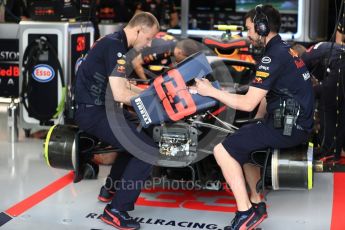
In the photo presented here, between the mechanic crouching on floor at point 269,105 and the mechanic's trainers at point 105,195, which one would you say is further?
the mechanic's trainers at point 105,195

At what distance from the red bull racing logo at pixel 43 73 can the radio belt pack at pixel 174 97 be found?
7.96 feet

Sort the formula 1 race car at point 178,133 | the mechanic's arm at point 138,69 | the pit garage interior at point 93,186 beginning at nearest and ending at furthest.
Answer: the formula 1 race car at point 178,133 → the pit garage interior at point 93,186 → the mechanic's arm at point 138,69

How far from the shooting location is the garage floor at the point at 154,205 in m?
4.43

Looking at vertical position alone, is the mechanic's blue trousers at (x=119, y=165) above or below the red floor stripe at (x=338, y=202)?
above

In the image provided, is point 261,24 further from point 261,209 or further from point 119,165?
point 119,165

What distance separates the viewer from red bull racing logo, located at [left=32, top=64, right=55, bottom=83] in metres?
6.45

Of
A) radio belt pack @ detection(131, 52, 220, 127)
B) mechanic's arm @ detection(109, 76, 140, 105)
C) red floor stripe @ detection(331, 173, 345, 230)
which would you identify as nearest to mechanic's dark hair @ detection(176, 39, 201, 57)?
radio belt pack @ detection(131, 52, 220, 127)

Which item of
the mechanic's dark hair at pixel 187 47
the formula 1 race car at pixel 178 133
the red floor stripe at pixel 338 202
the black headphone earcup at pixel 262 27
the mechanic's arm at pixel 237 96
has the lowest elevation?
the red floor stripe at pixel 338 202

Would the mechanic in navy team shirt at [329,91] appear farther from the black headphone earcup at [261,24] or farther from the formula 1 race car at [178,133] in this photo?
the black headphone earcup at [261,24]

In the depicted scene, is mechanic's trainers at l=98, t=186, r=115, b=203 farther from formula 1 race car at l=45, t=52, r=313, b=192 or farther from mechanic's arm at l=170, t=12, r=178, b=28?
mechanic's arm at l=170, t=12, r=178, b=28

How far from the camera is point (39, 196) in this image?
5.00 metres

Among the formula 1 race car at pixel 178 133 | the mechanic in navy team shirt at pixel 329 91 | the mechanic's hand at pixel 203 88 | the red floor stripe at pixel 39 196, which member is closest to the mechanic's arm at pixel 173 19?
the mechanic in navy team shirt at pixel 329 91

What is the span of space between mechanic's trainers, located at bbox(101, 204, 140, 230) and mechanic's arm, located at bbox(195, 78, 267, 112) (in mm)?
987

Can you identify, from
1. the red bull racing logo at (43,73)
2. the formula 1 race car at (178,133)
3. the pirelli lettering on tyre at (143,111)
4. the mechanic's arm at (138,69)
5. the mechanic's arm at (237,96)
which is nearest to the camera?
the mechanic's arm at (237,96)
